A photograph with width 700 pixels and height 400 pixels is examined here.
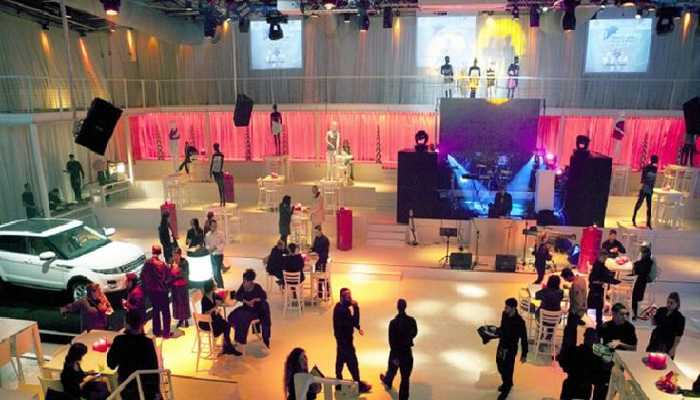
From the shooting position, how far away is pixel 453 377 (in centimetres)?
731

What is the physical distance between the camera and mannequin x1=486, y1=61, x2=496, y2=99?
49.9 ft

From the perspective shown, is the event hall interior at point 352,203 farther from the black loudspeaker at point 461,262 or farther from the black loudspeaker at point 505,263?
the black loudspeaker at point 505,263

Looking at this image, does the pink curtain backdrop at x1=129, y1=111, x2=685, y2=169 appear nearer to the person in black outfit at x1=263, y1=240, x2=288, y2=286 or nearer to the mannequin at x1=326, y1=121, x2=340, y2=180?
the mannequin at x1=326, y1=121, x2=340, y2=180

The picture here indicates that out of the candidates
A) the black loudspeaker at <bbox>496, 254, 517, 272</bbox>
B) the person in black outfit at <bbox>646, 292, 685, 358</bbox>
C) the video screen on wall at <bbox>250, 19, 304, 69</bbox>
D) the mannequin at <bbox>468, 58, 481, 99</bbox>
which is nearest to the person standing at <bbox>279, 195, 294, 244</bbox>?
the black loudspeaker at <bbox>496, 254, 517, 272</bbox>

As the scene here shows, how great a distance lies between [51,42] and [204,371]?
1318 centimetres

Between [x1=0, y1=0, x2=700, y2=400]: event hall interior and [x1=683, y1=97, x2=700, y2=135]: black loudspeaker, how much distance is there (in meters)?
0.05

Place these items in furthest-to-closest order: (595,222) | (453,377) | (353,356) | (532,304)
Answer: (595,222)
(532,304)
(453,377)
(353,356)

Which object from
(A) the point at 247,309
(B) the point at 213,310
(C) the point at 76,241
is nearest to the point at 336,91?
(C) the point at 76,241

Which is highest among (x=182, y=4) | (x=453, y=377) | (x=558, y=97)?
(x=182, y=4)

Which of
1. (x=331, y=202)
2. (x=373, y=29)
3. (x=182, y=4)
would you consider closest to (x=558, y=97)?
(x=373, y=29)

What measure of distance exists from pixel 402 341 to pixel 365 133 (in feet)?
42.0

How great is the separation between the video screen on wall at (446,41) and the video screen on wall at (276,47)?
4.53m

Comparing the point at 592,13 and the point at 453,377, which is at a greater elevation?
the point at 592,13

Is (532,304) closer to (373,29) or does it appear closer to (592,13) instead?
(592,13)
